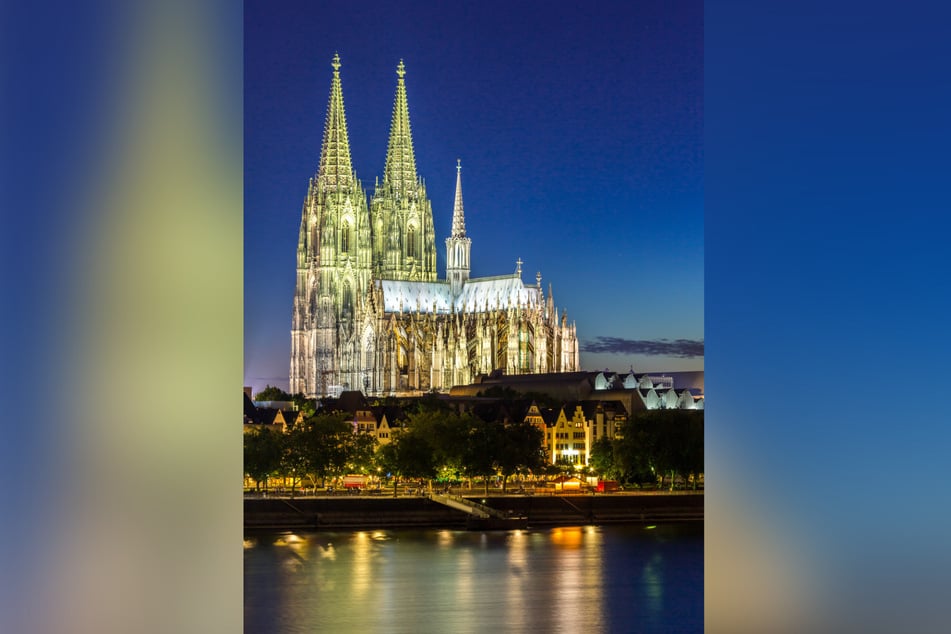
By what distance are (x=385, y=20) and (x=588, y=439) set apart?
11.0 m

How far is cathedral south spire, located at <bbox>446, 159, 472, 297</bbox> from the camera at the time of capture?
23.0m

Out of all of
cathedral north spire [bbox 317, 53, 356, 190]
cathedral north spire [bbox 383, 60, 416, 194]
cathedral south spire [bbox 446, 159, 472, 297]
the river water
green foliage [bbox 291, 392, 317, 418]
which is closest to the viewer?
the river water

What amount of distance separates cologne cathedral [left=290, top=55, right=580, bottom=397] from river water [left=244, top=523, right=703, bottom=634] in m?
10.6

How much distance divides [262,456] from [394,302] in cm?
1193

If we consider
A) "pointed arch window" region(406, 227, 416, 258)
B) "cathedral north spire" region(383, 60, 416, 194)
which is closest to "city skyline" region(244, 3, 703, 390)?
"cathedral north spire" region(383, 60, 416, 194)

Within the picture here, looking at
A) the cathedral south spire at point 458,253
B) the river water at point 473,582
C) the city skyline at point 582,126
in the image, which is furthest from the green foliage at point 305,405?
the river water at point 473,582

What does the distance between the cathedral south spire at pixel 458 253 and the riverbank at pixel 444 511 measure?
4799 millimetres

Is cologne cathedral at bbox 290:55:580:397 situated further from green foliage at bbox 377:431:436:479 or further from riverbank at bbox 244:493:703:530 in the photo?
riverbank at bbox 244:493:703:530

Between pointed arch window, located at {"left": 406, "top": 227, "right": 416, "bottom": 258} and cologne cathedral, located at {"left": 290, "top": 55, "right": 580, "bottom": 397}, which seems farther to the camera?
pointed arch window, located at {"left": 406, "top": 227, "right": 416, "bottom": 258}

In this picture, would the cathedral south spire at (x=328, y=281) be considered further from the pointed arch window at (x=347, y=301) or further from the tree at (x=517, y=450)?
the tree at (x=517, y=450)
